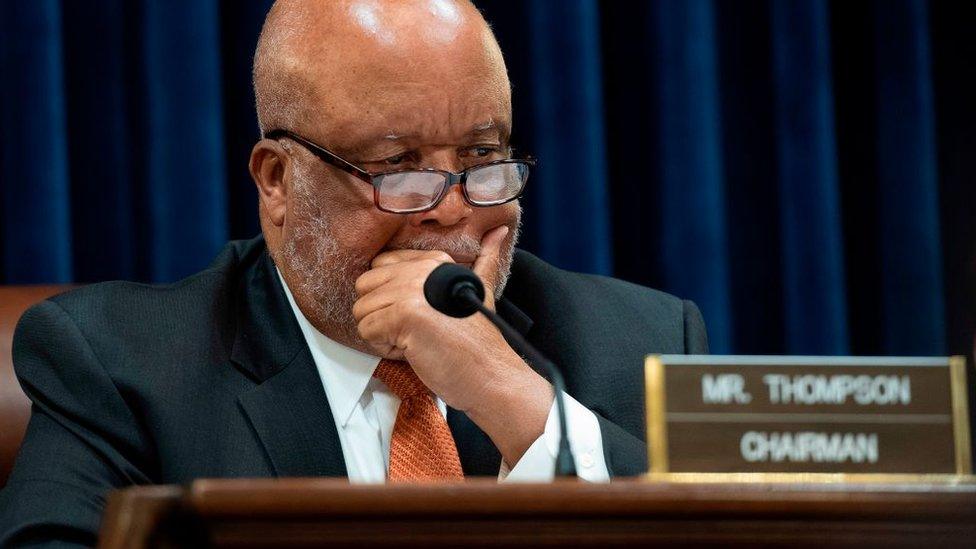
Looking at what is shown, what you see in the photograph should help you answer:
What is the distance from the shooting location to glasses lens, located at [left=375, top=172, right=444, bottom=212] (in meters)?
1.60

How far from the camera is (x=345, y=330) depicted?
5.52 feet

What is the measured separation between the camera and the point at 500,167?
166 centimetres

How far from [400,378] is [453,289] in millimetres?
416

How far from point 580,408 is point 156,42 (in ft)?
3.40

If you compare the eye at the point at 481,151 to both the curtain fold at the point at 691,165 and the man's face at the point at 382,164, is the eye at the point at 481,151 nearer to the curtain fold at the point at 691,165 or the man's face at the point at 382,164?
the man's face at the point at 382,164

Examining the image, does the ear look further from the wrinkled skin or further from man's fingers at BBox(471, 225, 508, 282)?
man's fingers at BBox(471, 225, 508, 282)

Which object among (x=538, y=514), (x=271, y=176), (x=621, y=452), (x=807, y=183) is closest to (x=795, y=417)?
(x=538, y=514)

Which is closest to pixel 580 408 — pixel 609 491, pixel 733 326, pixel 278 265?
pixel 278 265

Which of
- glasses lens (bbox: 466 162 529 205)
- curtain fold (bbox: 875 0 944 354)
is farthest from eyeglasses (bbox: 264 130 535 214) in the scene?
curtain fold (bbox: 875 0 944 354)

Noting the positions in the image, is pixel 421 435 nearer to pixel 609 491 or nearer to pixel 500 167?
pixel 500 167

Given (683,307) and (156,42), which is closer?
(683,307)

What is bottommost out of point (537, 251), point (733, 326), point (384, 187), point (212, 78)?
point (733, 326)

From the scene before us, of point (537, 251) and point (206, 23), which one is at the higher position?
point (206, 23)

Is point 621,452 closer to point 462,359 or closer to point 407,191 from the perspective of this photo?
point 462,359
